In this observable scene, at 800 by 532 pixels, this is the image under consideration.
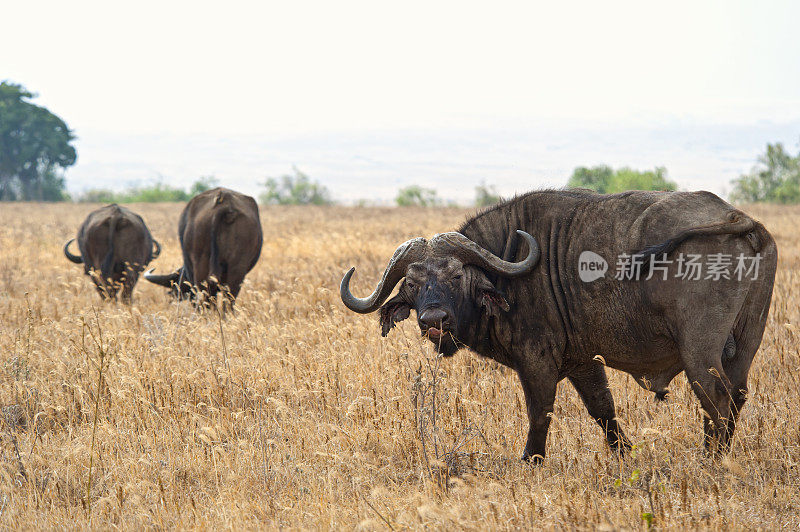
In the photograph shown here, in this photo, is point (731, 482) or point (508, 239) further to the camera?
point (508, 239)

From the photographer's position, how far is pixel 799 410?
5176 millimetres

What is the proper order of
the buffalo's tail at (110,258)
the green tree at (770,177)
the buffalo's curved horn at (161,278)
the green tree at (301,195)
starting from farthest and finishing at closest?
the green tree at (301,195) → the green tree at (770,177) → the buffalo's tail at (110,258) → the buffalo's curved horn at (161,278)

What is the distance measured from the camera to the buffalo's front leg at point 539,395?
475 centimetres

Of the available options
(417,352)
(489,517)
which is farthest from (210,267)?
(489,517)

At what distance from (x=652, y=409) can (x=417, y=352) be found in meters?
2.19

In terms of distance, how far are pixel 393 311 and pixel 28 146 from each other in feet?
237

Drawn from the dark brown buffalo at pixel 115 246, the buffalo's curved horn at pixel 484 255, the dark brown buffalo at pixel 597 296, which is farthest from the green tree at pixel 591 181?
the dark brown buffalo at pixel 115 246

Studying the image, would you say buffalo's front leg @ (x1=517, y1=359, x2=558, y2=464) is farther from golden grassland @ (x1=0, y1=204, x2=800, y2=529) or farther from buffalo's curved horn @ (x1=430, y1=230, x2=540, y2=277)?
buffalo's curved horn @ (x1=430, y1=230, x2=540, y2=277)

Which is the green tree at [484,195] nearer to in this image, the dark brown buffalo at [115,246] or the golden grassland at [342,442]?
the dark brown buffalo at [115,246]

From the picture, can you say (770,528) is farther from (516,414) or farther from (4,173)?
(4,173)

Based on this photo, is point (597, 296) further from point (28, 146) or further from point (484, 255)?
point (28, 146)

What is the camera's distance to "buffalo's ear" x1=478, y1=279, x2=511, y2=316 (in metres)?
4.67

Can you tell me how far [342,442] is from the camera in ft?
16.9

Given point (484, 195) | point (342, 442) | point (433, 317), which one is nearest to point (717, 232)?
point (433, 317)
